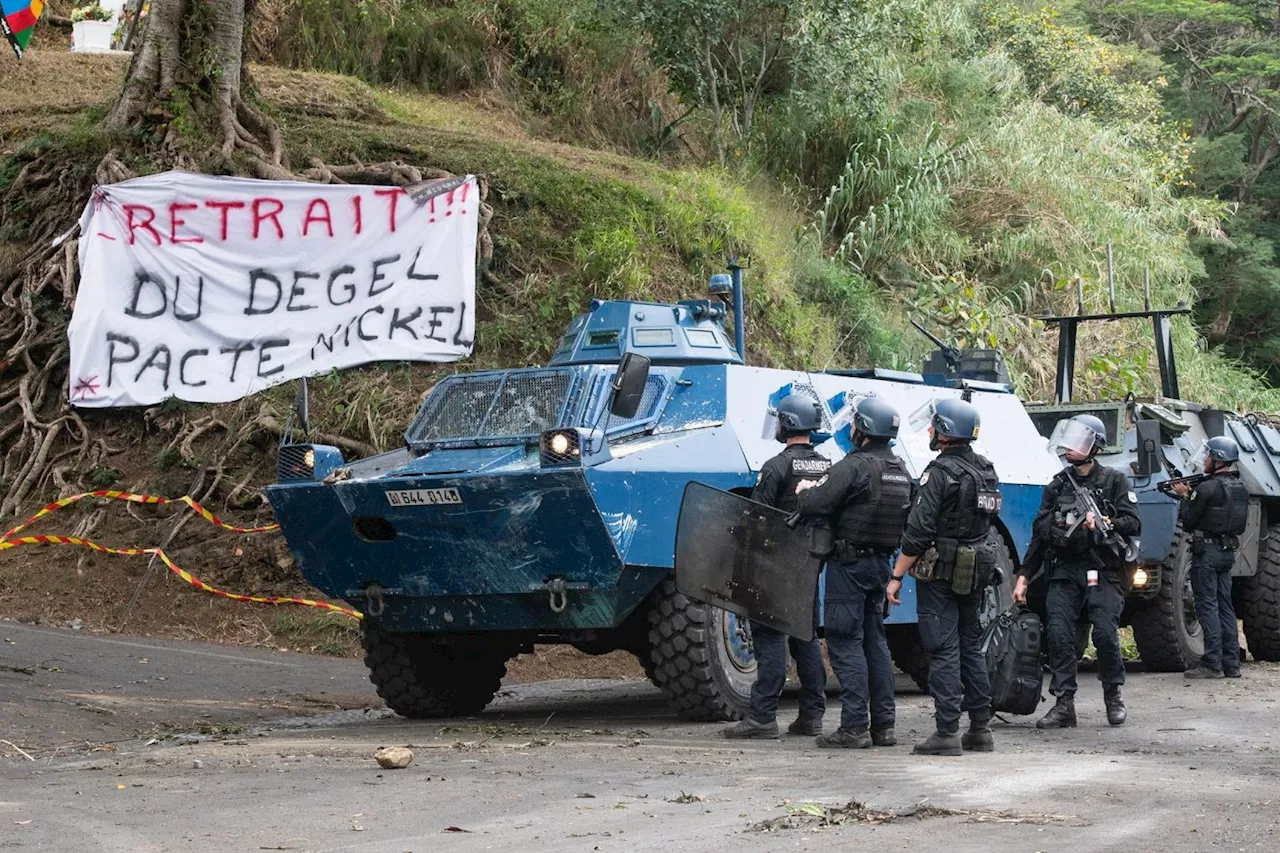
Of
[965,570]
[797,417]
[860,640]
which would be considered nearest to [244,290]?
[797,417]

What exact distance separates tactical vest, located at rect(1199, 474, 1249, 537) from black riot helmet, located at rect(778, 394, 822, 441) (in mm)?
4957

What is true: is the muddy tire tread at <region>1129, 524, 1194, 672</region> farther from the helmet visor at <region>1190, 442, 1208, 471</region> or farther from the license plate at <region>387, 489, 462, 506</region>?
the license plate at <region>387, 489, 462, 506</region>

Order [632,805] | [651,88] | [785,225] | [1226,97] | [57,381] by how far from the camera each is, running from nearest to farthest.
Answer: [632,805] → [57,381] → [785,225] → [651,88] → [1226,97]

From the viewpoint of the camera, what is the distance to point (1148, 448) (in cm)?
1305

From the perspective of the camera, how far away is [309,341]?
591 inches

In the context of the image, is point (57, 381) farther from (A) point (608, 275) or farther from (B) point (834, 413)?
(B) point (834, 413)

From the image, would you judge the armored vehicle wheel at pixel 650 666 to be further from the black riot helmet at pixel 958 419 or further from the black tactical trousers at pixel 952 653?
the black riot helmet at pixel 958 419

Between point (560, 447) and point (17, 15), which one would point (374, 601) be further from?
point (17, 15)

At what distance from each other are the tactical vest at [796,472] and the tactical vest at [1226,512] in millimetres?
4946

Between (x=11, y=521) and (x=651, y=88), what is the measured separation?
11.6m

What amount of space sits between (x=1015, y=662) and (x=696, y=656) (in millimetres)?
1634

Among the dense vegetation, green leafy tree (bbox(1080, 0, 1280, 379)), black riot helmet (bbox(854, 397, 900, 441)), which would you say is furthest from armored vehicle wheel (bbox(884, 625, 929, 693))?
green leafy tree (bbox(1080, 0, 1280, 379))

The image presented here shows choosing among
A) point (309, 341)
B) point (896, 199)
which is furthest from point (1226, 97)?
point (309, 341)

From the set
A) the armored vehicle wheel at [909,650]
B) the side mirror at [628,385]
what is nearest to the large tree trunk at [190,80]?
the armored vehicle wheel at [909,650]
